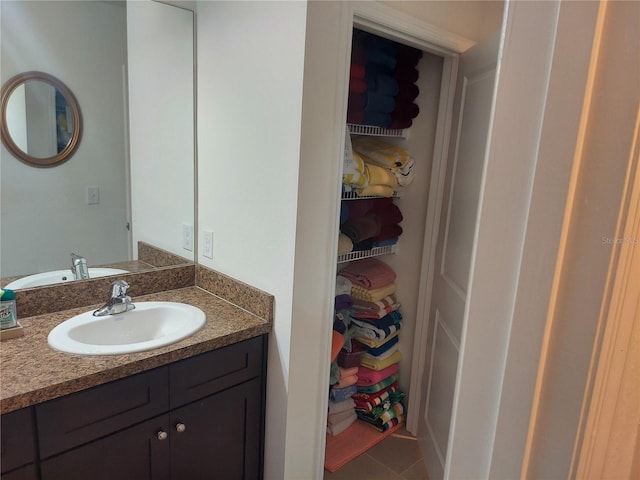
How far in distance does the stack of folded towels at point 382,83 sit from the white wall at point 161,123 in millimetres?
724

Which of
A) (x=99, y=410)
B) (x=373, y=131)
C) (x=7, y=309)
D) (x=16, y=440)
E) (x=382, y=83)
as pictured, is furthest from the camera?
(x=373, y=131)

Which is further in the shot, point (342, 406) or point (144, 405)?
point (342, 406)

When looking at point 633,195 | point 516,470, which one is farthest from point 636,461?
point 633,195

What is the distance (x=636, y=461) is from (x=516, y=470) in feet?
0.50

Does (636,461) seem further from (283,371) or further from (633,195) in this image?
(283,371)

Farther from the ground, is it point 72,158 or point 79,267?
point 72,158

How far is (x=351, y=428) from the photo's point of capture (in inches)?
94.2

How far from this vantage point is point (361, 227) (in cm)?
217

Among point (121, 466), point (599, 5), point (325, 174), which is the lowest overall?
point (121, 466)

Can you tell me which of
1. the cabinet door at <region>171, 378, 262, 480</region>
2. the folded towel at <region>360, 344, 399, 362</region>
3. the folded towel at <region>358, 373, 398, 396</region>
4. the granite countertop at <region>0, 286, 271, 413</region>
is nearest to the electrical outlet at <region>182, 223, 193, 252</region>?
the granite countertop at <region>0, 286, 271, 413</region>

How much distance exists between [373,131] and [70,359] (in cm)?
161

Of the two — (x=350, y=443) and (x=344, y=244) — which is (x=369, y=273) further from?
(x=350, y=443)

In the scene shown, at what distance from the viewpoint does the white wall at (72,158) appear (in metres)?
1.49

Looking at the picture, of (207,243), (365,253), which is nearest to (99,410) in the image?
(207,243)
